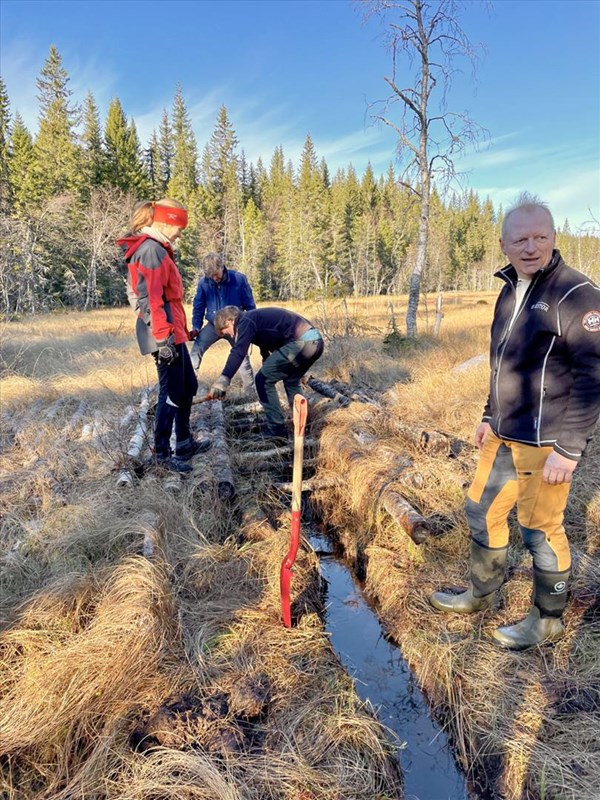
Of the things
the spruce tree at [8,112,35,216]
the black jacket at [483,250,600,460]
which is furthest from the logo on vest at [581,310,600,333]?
the spruce tree at [8,112,35,216]

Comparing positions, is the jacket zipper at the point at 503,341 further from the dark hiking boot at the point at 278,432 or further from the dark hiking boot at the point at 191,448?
the dark hiking boot at the point at 278,432

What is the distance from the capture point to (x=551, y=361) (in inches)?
94.1

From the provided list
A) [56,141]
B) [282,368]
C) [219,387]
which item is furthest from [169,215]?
[56,141]

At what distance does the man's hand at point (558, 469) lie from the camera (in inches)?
91.3

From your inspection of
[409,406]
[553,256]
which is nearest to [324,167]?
[409,406]

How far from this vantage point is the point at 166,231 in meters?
4.15

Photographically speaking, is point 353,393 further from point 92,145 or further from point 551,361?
point 92,145

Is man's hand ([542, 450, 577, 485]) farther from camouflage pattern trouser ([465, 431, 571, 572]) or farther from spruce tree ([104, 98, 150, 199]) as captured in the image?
→ spruce tree ([104, 98, 150, 199])

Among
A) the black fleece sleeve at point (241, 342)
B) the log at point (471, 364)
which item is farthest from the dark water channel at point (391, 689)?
the log at point (471, 364)

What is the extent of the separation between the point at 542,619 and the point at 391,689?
3.10 feet

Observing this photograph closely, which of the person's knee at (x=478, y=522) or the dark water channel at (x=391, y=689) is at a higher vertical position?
the person's knee at (x=478, y=522)

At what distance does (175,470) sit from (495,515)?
9.15ft

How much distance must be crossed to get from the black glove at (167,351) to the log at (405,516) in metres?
2.10

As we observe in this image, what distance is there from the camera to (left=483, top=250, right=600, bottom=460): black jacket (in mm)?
2260
